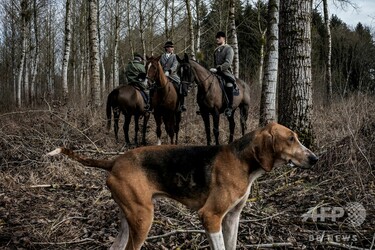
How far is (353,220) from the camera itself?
4609 mm

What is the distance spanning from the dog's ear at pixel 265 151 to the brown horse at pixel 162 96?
784cm

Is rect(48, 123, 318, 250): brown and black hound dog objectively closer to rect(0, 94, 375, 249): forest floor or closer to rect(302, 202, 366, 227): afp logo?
rect(0, 94, 375, 249): forest floor

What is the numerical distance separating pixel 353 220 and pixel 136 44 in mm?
36293

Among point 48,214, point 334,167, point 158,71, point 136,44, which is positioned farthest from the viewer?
point 136,44

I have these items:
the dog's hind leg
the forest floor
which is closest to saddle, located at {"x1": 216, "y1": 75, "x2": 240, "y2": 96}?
the forest floor

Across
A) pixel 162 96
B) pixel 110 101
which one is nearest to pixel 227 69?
pixel 162 96

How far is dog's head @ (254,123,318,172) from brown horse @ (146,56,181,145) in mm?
7857

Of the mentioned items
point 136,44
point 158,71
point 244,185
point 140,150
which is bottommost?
point 244,185

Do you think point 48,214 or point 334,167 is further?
point 334,167

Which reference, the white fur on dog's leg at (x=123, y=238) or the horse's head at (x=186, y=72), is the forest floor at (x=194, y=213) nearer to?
the white fur on dog's leg at (x=123, y=238)

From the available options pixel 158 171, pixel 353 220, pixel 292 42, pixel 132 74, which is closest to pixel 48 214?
pixel 158 171

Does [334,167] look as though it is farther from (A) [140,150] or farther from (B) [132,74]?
(B) [132,74]

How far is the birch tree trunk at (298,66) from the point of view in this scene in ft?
22.9

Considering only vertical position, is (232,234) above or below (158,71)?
below
